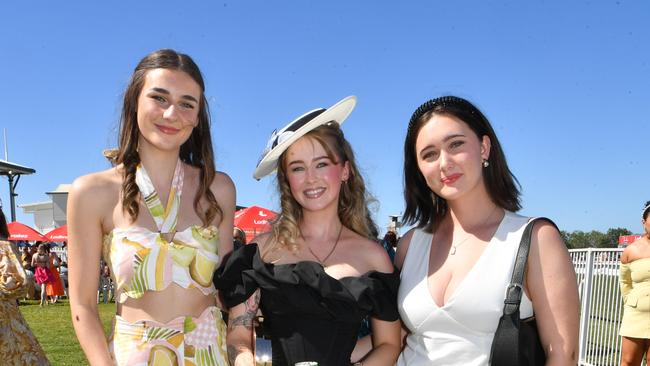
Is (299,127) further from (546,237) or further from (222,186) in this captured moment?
(546,237)

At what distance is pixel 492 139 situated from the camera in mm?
2783

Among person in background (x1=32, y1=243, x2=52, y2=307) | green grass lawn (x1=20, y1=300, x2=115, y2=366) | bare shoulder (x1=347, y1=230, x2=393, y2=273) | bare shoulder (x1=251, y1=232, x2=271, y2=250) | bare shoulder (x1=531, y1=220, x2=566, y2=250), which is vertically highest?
bare shoulder (x1=531, y1=220, x2=566, y2=250)

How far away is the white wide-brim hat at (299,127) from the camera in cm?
292

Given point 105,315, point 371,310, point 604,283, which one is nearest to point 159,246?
point 371,310

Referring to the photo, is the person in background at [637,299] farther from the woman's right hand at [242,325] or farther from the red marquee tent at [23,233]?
the red marquee tent at [23,233]

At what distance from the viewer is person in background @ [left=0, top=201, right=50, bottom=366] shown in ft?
16.5

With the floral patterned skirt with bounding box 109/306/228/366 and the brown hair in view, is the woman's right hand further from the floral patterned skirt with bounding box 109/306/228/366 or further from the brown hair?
the brown hair

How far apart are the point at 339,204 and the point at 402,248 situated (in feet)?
1.43

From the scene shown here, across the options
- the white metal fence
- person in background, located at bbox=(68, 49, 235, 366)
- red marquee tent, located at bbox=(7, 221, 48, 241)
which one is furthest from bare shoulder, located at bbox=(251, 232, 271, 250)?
red marquee tent, located at bbox=(7, 221, 48, 241)

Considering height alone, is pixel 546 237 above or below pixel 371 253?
above

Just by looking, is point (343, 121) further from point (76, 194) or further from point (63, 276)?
point (63, 276)

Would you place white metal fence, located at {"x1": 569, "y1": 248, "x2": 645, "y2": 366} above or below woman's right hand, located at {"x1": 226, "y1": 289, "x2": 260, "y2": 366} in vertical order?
below

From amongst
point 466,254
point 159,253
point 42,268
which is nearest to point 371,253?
point 466,254

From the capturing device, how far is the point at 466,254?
2.67 meters
